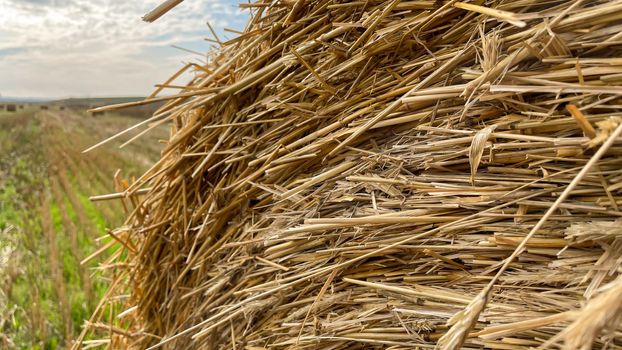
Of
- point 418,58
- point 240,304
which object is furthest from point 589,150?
point 240,304

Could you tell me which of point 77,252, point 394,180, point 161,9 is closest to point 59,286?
point 77,252

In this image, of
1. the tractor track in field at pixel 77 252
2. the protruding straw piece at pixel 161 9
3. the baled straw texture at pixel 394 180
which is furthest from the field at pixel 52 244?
the protruding straw piece at pixel 161 9

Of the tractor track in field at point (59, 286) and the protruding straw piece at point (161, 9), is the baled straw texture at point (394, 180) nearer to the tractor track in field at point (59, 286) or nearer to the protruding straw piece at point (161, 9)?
the protruding straw piece at point (161, 9)

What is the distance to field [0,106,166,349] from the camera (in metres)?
3.55

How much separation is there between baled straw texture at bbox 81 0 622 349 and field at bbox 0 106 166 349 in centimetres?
68

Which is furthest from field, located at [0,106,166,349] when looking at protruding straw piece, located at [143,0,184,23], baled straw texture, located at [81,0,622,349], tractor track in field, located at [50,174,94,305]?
protruding straw piece, located at [143,0,184,23]

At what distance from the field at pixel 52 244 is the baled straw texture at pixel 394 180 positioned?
0.68 m

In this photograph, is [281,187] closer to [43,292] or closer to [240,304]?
[240,304]

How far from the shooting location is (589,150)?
123 centimetres

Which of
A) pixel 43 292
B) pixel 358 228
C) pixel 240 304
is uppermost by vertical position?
pixel 358 228

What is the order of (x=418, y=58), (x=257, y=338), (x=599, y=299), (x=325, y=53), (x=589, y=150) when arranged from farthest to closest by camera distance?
(x=257, y=338) < (x=325, y=53) < (x=418, y=58) < (x=589, y=150) < (x=599, y=299)

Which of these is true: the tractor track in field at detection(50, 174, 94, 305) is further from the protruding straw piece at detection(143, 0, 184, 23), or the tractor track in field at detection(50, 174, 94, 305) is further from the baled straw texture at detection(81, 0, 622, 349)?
the protruding straw piece at detection(143, 0, 184, 23)

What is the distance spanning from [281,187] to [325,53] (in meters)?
0.45

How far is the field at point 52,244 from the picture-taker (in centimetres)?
355
